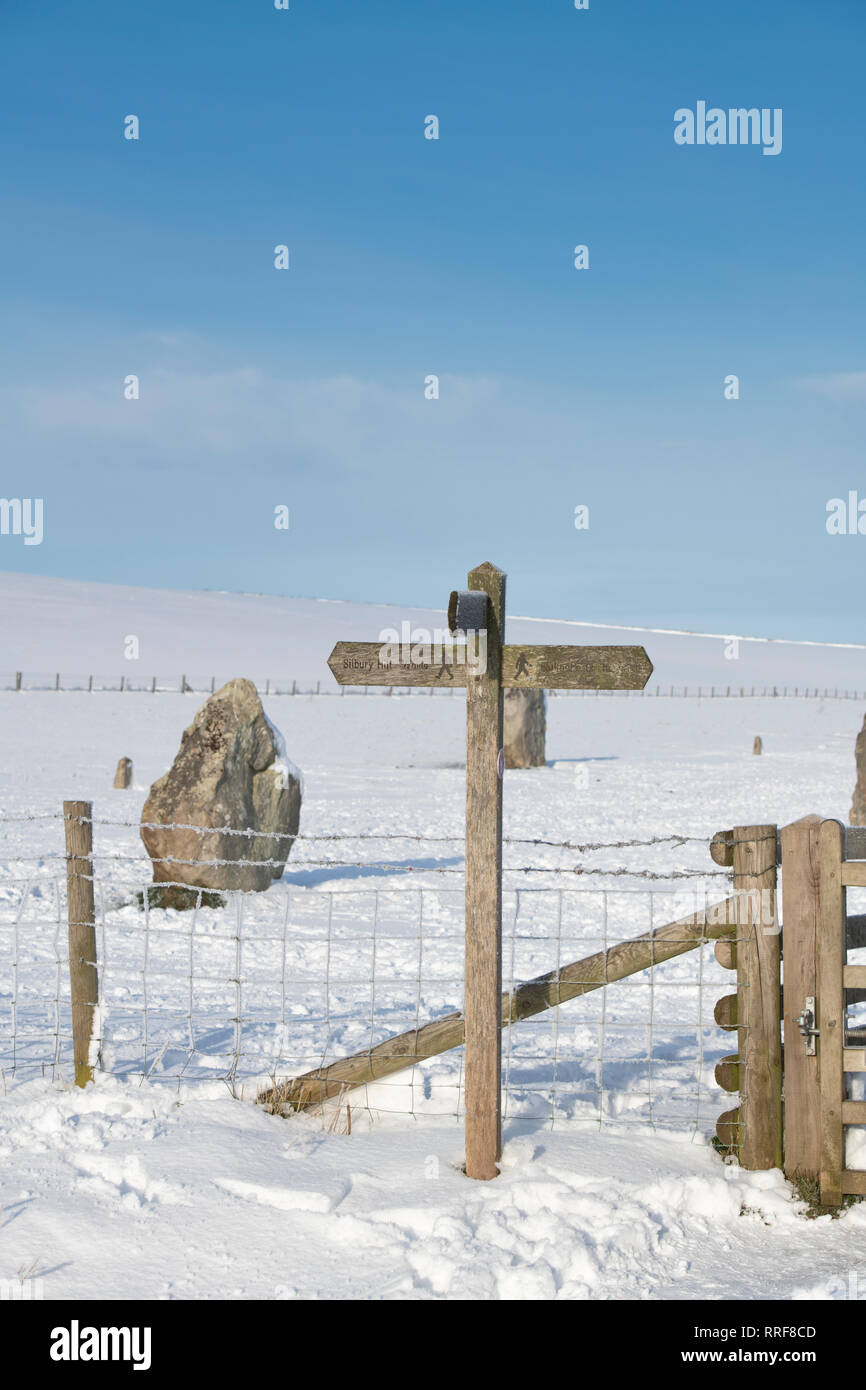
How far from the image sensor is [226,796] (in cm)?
1152

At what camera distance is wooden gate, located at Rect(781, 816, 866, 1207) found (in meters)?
4.69

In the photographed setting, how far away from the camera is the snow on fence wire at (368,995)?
18.6ft

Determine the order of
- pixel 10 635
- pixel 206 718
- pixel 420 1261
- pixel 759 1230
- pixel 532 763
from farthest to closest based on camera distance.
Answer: pixel 10 635 < pixel 532 763 < pixel 206 718 < pixel 759 1230 < pixel 420 1261

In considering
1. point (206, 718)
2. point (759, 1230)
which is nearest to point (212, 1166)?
point (759, 1230)

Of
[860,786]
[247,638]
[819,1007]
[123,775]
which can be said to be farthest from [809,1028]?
[247,638]

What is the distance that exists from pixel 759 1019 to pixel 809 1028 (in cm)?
21

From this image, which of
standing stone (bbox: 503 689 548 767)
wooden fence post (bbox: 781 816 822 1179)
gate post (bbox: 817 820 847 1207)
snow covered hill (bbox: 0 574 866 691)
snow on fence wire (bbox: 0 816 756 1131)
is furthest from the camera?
snow covered hill (bbox: 0 574 866 691)

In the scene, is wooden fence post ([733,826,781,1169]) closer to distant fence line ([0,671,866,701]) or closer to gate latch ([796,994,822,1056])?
gate latch ([796,994,822,1056])

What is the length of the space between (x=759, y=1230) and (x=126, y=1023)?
429cm

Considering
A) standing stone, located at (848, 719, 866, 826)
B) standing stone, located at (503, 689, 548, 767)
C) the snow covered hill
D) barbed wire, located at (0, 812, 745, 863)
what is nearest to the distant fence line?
the snow covered hill

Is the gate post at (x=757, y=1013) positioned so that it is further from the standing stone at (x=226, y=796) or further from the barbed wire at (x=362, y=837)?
the standing stone at (x=226, y=796)

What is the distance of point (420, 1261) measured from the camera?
4.11 m

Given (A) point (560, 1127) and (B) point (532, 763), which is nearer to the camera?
(A) point (560, 1127)
